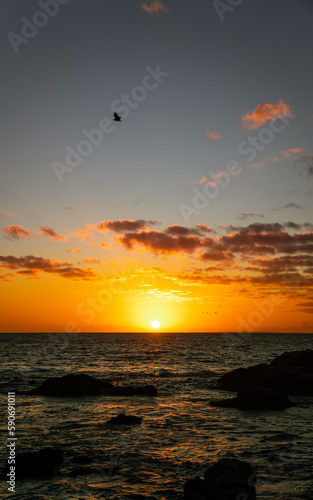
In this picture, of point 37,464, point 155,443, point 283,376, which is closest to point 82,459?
point 37,464

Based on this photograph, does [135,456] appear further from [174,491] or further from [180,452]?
[174,491]

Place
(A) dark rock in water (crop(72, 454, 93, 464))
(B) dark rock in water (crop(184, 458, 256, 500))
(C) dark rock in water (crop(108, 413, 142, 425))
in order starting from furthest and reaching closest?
(C) dark rock in water (crop(108, 413, 142, 425)) < (A) dark rock in water (crop(72, 454, 93, 464)) < (B) dark rock in water (crop(184, 458, 256, 500))

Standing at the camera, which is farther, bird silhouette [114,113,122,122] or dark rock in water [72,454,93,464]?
bird silhouette [114,113,122,122]

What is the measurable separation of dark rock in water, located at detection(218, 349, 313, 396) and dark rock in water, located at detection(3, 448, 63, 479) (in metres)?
27.8

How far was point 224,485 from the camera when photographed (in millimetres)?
13125

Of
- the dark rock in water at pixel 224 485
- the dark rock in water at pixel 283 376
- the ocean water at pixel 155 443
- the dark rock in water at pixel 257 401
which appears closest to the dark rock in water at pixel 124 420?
the ocean water at pixel 155 443

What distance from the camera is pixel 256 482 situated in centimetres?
1551

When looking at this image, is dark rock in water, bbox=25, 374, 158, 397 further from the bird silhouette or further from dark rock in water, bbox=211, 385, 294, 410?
the bird silhouette

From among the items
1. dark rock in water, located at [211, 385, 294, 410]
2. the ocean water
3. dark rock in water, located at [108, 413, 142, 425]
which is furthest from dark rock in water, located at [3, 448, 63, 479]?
dark rock in water, located at [211, 385, 294, 410]

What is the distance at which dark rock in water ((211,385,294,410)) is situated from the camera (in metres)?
31.5

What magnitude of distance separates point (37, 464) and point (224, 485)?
29.0 ft

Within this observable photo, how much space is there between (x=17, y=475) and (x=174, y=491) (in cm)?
698

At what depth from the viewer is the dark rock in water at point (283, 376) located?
39531mm

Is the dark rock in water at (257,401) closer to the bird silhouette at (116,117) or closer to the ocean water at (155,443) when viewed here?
the ocean water at (155,443)
